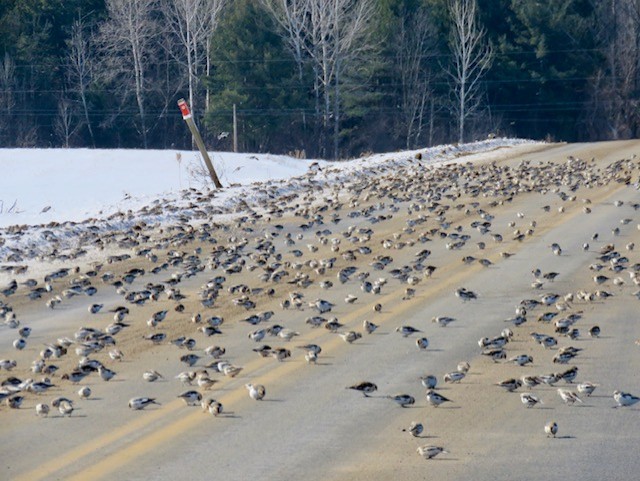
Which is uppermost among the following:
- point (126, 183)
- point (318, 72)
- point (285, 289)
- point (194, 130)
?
point (318, 72)

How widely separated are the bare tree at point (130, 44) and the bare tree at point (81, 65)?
1193 millimetres

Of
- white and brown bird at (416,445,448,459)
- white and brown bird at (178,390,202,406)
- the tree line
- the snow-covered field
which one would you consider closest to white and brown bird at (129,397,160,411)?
white and brown bird at (178,390,202,406)

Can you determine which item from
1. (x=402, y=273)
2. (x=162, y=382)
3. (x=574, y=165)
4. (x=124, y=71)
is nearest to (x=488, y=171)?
(x=574, y=165)

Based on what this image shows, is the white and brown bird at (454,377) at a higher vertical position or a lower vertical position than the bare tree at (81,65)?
lower

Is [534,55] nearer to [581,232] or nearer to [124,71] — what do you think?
[124,71]

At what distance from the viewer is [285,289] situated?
51.1 feet

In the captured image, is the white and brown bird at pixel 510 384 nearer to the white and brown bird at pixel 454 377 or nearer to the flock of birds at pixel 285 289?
the flock of birds at pixel 285 289

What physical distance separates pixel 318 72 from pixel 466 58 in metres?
9.50

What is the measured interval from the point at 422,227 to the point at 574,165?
1489cm

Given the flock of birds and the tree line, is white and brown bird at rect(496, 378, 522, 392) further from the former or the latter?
the tree line

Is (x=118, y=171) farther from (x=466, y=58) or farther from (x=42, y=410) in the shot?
(x=42, y=410)

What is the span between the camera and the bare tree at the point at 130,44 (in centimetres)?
6875

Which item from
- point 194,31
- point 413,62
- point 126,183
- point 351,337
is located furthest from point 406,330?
point 413,62

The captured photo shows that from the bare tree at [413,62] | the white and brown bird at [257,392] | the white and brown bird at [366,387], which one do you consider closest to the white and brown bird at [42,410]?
the white and brown bird at [257,392]
